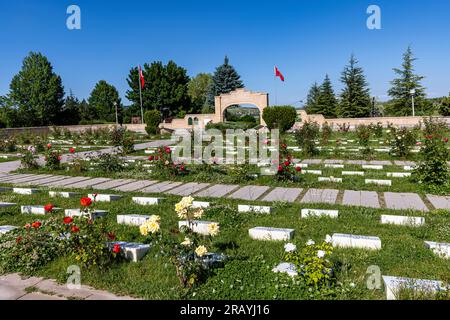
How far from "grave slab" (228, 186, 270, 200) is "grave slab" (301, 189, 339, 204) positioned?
2.90 ft

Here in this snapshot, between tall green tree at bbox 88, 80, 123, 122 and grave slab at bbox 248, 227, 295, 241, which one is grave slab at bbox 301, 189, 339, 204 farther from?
tall green tree at bbox 88, 80, 123, 122

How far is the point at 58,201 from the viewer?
586cm

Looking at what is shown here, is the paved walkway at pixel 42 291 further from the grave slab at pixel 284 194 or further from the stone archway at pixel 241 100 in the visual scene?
the stone archway at pixel 241 100

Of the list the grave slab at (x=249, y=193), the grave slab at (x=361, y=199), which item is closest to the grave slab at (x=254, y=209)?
the grave slab at (x=249, y=193)

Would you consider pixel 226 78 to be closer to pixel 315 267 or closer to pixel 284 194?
pixel 284 194

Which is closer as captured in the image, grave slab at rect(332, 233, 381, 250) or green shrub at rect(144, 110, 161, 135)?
grave slab at rect(332, 233, 381, 250)

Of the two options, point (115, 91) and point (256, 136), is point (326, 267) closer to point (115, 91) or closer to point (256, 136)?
point (256, 136)

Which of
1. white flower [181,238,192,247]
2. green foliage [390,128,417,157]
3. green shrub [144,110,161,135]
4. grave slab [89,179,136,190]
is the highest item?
green shrub [144,110,161,135]

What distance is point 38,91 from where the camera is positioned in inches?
1563

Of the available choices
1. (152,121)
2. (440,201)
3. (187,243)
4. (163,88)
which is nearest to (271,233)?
(187,243)

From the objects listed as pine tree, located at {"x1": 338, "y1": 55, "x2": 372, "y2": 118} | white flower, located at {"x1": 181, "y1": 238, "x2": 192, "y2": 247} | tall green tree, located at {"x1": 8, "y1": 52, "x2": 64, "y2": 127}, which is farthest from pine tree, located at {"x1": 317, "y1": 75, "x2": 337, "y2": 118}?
white flower, located at {"x1": 181, "y1": 238, "x2": 192, "y2": 247}

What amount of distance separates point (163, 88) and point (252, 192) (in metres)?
37.9

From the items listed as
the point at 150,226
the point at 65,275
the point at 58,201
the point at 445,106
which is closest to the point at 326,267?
the point at 150,226

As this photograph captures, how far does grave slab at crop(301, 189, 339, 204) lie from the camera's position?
224 inches
